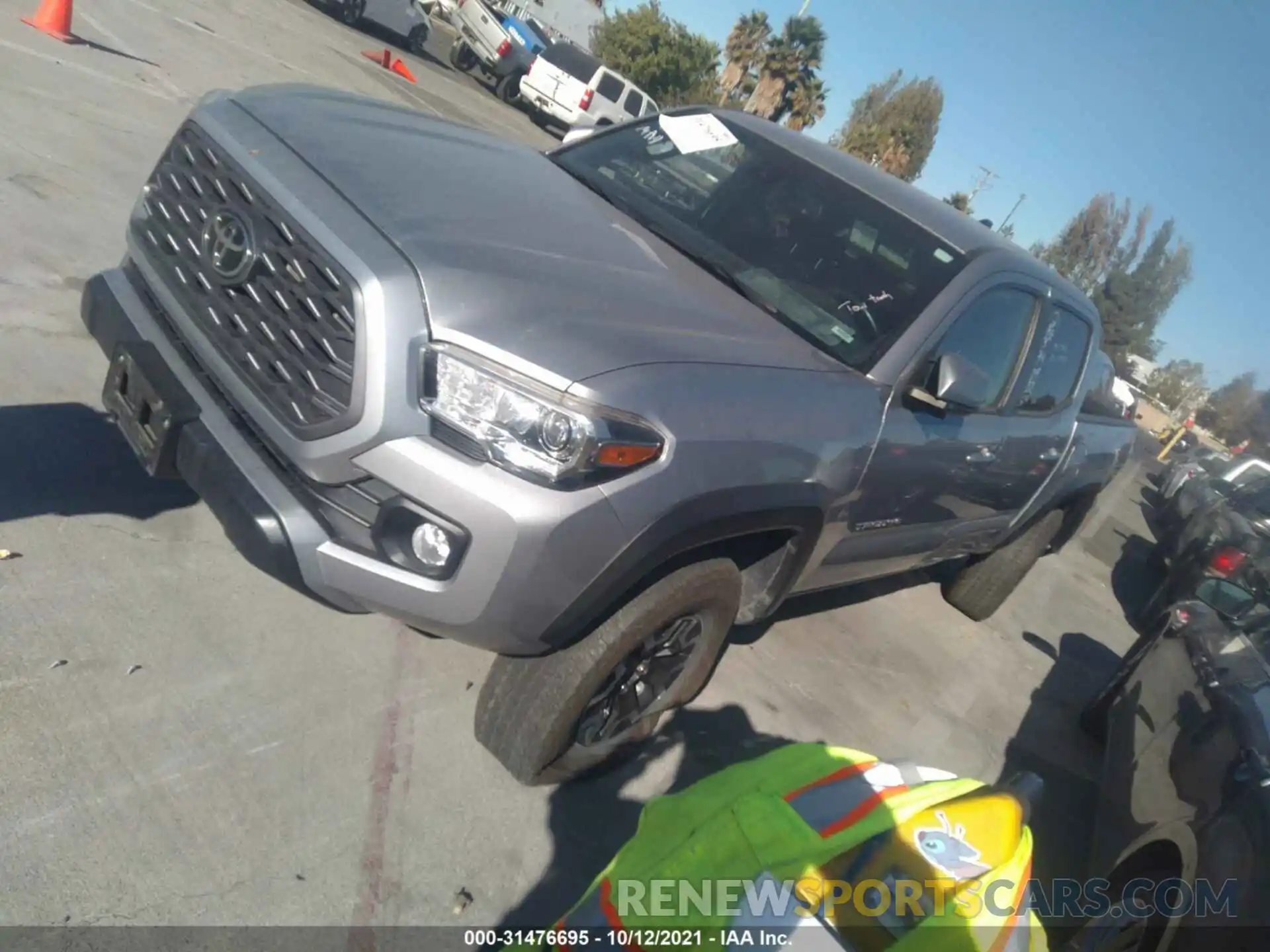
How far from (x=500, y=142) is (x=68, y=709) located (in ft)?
8.45

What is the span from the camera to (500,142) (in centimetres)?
390

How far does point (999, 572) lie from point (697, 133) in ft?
11.0

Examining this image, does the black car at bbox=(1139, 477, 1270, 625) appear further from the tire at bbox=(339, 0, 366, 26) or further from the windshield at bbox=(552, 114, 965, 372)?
the tire at bbox=(339, 0, 366, 26)

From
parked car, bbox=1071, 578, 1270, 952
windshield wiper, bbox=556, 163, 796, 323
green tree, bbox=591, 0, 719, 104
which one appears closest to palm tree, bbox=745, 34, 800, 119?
green tree, bbox=591, 0, 719, 104

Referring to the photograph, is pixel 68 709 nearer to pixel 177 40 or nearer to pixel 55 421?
pixel 55 421

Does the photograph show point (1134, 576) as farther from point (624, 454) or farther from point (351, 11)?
point (351, 11)

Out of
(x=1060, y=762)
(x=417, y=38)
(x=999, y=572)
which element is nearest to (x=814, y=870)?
(x=1060, y=762)

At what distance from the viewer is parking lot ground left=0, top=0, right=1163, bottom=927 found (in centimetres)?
239

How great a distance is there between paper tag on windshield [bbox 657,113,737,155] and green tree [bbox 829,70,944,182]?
1842 inches

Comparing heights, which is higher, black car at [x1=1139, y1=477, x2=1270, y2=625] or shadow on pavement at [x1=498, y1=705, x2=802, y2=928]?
black car at [x1=1139, y1=477, x2=1270, y2=625]

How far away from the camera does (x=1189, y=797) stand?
2.89m

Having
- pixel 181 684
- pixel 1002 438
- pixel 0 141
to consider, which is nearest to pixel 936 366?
pixel 1002 438

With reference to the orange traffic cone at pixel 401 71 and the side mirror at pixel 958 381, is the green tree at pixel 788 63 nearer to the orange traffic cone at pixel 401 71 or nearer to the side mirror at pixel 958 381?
the orange traffic cone at pixel 401 71

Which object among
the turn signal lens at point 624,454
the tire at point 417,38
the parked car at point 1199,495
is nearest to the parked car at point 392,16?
the tire at point 417,38
